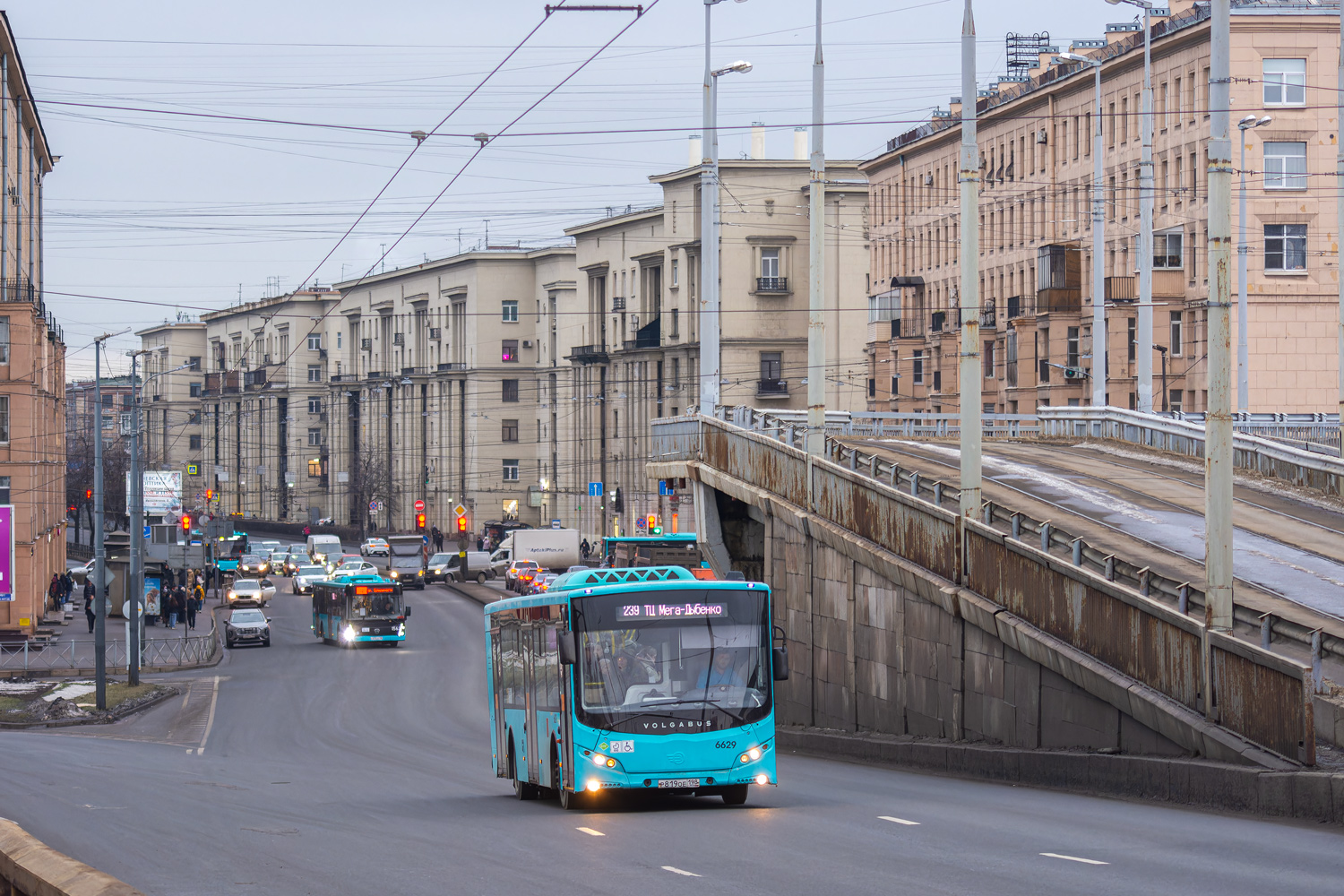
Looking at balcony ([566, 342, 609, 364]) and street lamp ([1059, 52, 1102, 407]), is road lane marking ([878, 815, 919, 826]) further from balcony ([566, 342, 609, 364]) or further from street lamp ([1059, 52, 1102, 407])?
balcony ([566, 342, 609, 364])

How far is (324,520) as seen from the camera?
13262 cm

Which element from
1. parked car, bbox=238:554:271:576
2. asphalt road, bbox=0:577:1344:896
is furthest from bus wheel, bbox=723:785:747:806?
parked car, bbox=238:554:271:576

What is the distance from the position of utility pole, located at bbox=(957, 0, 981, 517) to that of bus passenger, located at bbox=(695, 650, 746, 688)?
7431 millimetres

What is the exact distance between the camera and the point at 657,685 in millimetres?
18172

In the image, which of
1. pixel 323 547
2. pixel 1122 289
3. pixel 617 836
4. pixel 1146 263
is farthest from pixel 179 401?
pixel 617 836

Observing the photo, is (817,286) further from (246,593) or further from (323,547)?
(323,547)

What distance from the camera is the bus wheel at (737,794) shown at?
18344mm

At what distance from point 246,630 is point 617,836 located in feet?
159

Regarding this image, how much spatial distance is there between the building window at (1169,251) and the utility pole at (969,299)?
43563 millimetres

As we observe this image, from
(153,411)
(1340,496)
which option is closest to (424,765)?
(1340,496)

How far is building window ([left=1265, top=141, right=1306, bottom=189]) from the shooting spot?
64.5 meters

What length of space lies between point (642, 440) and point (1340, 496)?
65564 millimetres

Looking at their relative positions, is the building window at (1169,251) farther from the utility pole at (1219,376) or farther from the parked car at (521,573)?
the utility pole at (1219,376)

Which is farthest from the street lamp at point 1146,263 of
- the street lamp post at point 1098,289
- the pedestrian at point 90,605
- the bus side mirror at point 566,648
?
the pedestrian at point 90,605
